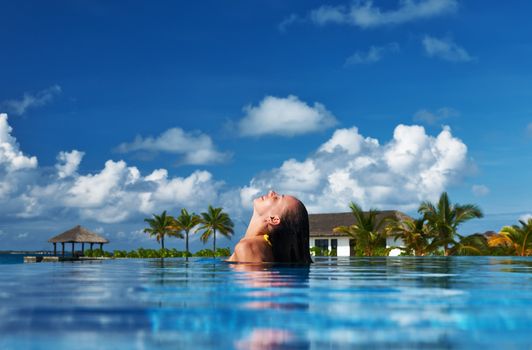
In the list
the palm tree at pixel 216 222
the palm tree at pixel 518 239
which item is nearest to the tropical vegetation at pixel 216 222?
the palm tree at pixel 216 222

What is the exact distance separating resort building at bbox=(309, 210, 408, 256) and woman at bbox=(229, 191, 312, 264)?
103 ft

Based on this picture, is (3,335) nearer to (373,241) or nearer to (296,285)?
(296,285)

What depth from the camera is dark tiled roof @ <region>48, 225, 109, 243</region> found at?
4466 cm

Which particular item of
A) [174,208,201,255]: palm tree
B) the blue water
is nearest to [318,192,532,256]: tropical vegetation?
[174,208,201,255]: palm tree

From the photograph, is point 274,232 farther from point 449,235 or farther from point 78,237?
point 78,237

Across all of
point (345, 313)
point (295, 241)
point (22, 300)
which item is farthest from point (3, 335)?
point (295, 241)

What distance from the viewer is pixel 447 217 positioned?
36.8 metres

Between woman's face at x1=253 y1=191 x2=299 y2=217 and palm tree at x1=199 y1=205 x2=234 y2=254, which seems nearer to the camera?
woman's face at x1=253 y1=191 x2=299 y2=217

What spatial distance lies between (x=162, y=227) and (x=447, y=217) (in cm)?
2617

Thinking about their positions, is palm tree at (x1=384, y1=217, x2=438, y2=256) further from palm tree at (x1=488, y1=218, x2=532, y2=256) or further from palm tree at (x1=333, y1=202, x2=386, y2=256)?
palm tree at (x1=488, y1=218, x2=532, y2=256)

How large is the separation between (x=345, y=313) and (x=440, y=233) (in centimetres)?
3419

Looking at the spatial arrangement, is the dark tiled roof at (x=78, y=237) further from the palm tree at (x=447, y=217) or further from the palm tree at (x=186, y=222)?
the palm tree at (x=447, y=217)

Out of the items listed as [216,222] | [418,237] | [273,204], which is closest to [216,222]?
[216,222]

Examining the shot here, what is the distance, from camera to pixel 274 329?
163 inches
